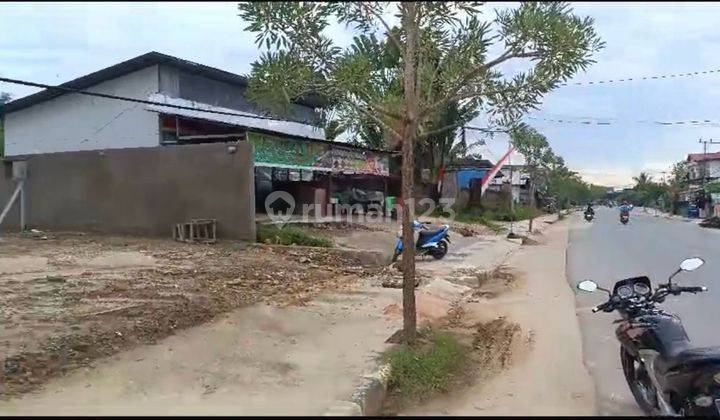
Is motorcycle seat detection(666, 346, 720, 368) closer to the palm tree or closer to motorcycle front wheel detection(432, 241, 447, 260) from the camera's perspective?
motorcycle front wheel detection(432, 241, 447, 260)

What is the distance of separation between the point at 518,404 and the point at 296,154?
1471 cm

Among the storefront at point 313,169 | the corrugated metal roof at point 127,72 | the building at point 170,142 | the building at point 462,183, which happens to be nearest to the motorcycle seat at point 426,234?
the building at point 170,142

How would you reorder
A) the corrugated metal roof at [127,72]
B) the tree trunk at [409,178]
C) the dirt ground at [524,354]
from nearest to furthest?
the dirt ground at [524,354] → the tree trunk at [409,178] → the corrugated metal roof at [127,72]

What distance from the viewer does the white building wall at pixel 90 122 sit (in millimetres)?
21203

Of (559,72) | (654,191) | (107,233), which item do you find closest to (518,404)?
(559,72)

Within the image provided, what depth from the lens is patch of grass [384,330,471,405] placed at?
5508 millimetres

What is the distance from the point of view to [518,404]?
5.08 m

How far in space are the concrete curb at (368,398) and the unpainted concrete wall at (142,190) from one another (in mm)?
10273

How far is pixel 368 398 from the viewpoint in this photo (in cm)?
500

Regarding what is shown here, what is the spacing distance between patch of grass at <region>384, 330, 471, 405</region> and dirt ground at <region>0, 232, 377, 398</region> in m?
2.47

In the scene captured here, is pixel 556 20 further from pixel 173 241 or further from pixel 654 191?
pixel 654 191

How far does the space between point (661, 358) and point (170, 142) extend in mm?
18424

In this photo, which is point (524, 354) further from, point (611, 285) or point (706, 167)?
point (706, 167)

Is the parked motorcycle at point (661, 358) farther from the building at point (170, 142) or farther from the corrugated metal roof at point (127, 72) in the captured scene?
the corrugated metal roof at point (127, 72)
